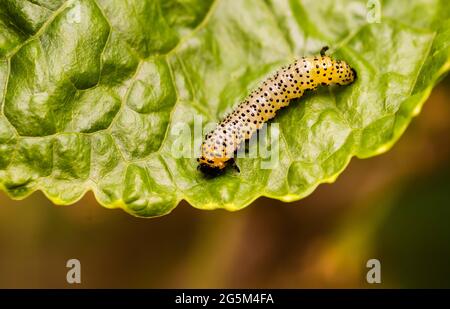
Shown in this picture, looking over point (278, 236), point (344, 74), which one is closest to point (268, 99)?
point (344, 74)

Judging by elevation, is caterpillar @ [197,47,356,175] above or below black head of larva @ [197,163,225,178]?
above

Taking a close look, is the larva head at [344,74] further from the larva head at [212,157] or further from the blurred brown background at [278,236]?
the larva head at [212,157]

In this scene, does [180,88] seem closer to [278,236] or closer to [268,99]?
[268,99]

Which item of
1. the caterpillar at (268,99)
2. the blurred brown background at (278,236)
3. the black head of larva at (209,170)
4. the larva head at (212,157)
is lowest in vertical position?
the blurred brown background at (278,236)

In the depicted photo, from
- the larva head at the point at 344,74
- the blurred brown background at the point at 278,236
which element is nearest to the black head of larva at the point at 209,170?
the blurred brown background at the point at 278,236

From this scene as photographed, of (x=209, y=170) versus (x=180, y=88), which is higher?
(x=180, y=88)

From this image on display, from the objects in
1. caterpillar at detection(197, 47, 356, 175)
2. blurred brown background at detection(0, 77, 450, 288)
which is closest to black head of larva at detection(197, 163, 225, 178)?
caterpillar at detection(197, 47, 356, 175)

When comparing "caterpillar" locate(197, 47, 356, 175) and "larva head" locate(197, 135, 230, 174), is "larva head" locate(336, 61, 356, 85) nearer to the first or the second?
"caterpillar" locate(197, 47, 356, 175)
